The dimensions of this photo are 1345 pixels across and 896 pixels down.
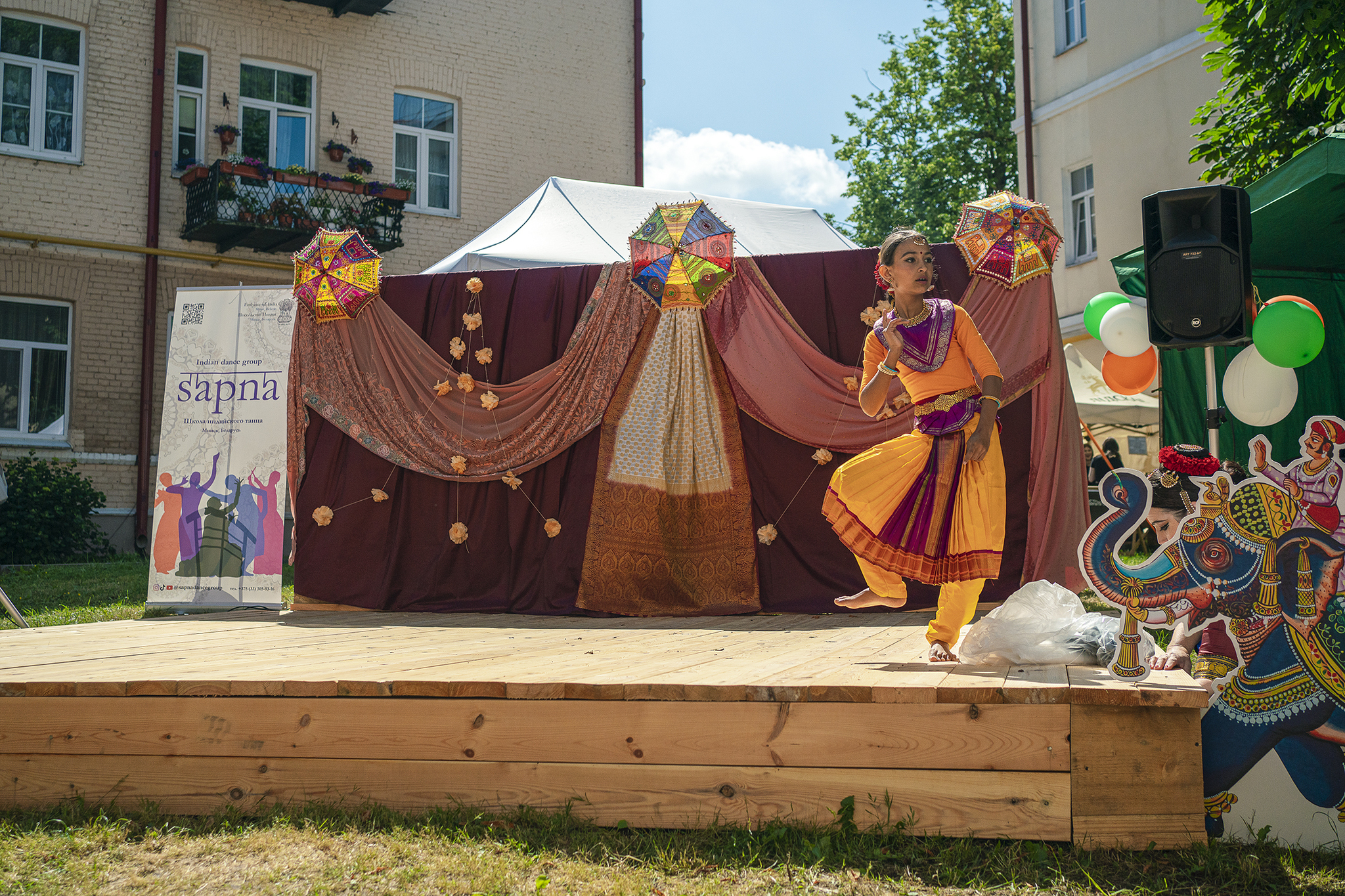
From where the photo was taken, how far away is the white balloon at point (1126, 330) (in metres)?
6.16

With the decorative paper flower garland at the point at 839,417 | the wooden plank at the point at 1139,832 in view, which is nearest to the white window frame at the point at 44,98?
the decorative paper flower garland at the point at 839,417

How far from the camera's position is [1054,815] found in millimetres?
3037

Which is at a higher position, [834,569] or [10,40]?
[10,40]

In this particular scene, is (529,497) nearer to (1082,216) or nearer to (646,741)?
(646,741)

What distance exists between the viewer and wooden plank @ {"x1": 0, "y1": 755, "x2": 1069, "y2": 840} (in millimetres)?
3070

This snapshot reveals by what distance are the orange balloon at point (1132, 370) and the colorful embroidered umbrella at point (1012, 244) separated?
844mm

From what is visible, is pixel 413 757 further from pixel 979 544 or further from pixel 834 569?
pixel 834 569

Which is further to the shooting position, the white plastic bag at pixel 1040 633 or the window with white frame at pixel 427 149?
the window with white frame at pixel 427 149

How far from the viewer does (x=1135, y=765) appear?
9.89 ft

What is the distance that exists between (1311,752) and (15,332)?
13.3 meters

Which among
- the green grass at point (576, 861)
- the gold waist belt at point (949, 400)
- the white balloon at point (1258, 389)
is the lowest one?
the green grass at point (576, 861)

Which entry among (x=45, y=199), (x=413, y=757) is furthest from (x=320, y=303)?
(x=45, y=199)

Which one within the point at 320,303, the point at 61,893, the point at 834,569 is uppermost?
the point at 320,303

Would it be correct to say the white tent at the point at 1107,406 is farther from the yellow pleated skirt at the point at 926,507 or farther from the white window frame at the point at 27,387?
the white window frame at the point at 27,387
